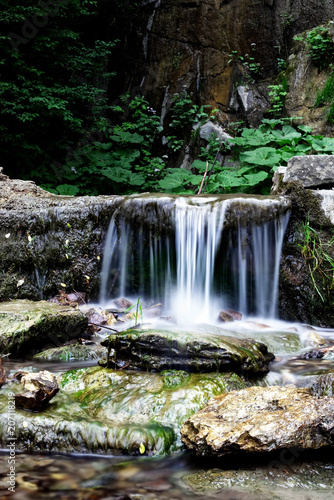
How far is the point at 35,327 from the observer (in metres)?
3.36

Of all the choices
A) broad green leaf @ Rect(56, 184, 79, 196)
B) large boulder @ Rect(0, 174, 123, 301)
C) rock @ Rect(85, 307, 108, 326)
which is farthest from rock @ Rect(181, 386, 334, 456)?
broad green leaf @ Rect(56, 184, 79, 196)

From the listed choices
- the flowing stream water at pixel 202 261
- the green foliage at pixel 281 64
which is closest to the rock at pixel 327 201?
the flowing stream water at pixel 202 261

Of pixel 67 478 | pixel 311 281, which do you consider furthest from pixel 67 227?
pixel 67 478

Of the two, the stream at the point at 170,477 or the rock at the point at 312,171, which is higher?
the rock at the point at 312,171

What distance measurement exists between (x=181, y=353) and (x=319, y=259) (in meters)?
2.76

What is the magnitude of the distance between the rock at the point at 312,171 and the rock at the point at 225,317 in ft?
6.55

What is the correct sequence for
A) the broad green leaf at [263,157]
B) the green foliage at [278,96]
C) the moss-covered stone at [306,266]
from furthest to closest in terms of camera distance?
the green foliage at [278,96] < the broad green leaf at [263,157] < the moss-covered stone at [306,266]

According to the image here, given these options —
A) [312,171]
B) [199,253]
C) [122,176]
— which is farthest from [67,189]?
[312,171]

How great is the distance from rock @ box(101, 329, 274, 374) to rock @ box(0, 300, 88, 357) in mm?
755

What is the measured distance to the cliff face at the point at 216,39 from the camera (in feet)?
33.4

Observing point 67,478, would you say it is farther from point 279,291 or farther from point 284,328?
point 279,291

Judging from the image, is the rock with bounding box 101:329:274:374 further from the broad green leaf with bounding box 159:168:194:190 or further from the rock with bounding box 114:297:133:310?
the broad green leaf with bounding box 159:168:194:190

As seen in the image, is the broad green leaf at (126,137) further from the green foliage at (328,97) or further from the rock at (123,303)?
the rock at (123,303)

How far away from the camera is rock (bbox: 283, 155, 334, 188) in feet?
17.2
